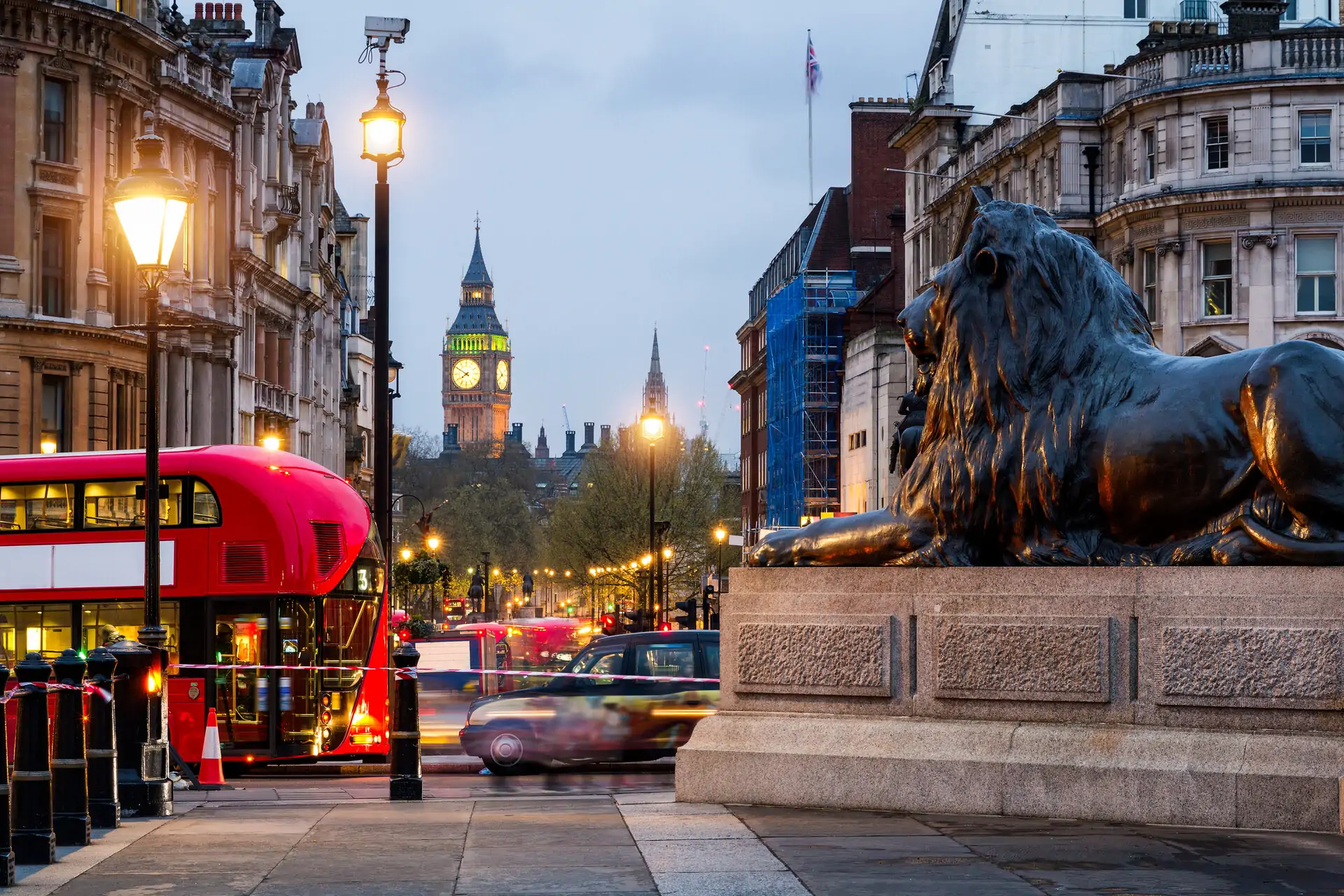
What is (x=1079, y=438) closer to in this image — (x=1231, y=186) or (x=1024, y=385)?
(x=1024, y=385)

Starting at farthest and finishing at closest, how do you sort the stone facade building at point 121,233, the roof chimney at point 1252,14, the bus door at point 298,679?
1. the roof chimney at point 1252,14
2. the stone facade building at point 121,233
3. the bus door at point 298,679

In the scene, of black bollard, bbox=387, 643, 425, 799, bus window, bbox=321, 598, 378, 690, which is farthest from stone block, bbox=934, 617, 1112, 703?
bus window, bbox=321, 598, 378, 690

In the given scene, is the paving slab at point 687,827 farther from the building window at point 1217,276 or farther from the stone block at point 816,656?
the building window at point 1217,276

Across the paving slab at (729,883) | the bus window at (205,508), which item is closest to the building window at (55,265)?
the bus window at (205,508)

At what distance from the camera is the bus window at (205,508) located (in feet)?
75.2

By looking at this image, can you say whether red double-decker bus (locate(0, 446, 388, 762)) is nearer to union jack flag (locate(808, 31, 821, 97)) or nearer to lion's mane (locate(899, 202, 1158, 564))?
lion's mane (locate(899, 202, 1158, 564))

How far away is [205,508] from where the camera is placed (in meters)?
22.9

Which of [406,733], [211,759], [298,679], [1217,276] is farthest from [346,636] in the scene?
[1217,276]

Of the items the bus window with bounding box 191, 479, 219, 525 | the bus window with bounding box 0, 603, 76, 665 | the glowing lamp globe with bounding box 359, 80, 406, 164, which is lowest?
the bus window with bounding box 0, 603, 76, 665

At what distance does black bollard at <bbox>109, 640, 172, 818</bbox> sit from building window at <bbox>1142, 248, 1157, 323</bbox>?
36.8m

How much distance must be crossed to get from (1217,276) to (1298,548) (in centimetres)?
3818

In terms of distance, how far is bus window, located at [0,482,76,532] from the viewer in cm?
2314

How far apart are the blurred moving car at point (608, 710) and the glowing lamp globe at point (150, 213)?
8.52m

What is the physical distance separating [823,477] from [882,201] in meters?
12.3
